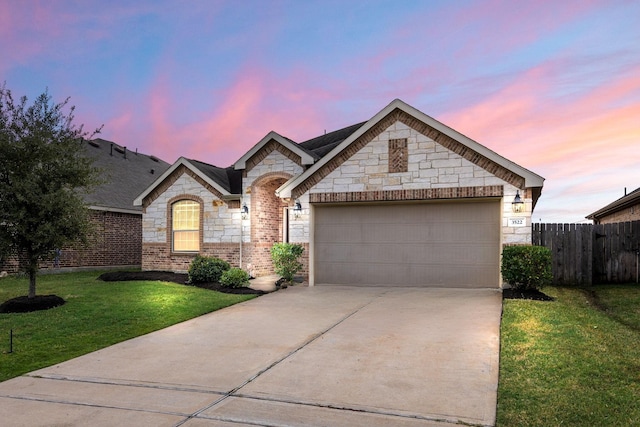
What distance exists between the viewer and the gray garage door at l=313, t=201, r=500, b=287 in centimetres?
Result: 1262

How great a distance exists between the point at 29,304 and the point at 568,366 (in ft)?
36.9

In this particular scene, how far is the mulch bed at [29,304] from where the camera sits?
33.5 feet

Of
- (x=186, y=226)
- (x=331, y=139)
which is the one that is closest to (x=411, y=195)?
(x=186, y=226)

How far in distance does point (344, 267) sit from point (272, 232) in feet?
15.8

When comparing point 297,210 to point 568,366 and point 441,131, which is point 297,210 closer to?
point 441,131

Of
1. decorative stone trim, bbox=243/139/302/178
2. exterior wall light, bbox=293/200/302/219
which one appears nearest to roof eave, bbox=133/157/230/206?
decorative stone trim, bbox=243/139/302/178

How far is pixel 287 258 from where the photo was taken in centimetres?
1396

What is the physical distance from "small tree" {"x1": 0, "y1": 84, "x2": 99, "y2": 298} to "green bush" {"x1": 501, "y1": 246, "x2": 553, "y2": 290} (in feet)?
36.4

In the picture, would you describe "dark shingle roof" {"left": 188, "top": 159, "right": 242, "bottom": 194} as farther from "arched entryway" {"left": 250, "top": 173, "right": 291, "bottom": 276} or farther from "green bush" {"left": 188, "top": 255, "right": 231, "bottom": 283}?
"green bush" {"left": 188, "top": 255, "right": 231, "bottom": 283}

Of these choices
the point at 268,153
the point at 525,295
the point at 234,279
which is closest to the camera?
the point at 525,295

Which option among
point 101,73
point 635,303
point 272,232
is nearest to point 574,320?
point 635,303

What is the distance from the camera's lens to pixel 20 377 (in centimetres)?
562

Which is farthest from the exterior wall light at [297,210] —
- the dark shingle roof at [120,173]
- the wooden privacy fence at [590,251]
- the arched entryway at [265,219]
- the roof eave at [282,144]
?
the dark shingle roof at [120,173]

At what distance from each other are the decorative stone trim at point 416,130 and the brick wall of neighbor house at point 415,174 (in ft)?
0.31
